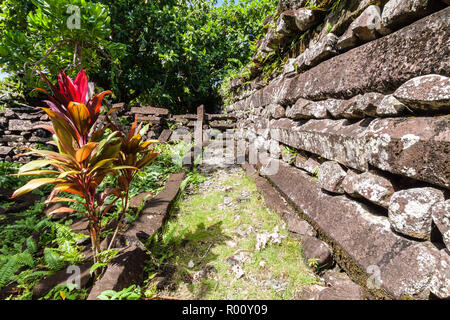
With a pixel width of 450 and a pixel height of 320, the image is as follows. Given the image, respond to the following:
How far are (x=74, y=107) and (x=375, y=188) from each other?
199cm

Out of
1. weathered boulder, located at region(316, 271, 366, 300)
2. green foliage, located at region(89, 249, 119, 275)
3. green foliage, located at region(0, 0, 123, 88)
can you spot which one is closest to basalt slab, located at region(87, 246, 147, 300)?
green foliage, located at region(89, 249, 119, 275)

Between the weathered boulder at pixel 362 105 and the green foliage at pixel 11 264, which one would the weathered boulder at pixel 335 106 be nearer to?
the weathered boulder at pixel 362 105

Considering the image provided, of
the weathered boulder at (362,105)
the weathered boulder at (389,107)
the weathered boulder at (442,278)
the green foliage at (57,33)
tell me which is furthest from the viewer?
the green foliage at (57,33)

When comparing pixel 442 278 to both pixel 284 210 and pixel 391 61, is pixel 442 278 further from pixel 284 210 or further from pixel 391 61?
pixel 284 210

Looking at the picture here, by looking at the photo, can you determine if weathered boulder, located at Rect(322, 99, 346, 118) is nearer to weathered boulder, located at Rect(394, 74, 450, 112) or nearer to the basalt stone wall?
the basalt stone wall

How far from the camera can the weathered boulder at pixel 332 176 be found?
5.23 ft

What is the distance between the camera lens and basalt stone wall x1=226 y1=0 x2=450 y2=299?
93 centimetres

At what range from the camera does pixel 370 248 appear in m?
1.19

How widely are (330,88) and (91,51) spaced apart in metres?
4.26

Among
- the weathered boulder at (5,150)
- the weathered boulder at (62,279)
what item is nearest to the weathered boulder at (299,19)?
the weathered boulder at (62,279)

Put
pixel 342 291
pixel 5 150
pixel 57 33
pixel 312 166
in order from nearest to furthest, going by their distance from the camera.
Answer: pixel 342 291 < pixel 312 166 < pixel 57 33 < pixel 5 150

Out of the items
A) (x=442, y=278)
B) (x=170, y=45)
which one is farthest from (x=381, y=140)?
(x=170, y=45)

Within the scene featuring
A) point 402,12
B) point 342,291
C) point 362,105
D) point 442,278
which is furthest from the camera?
point 362,105
